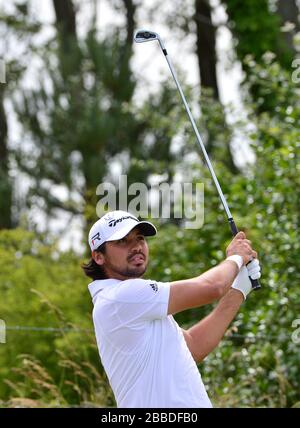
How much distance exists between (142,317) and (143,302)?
0.06 meters

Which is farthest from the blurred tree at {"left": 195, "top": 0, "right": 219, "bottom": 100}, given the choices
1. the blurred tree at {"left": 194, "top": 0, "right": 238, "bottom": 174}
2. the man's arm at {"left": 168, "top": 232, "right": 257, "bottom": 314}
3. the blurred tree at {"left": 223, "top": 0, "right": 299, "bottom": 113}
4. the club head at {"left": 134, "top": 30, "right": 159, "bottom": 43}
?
the man's arm at {"left": 168, "top": 232, "right": 257, "bottom": 314}

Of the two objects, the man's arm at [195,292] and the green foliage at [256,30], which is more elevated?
the green foliage at [256,30]

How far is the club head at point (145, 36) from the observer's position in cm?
488

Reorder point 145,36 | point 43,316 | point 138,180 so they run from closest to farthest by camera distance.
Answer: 1. point 145,36
2. point 43,316
3. point 138,180

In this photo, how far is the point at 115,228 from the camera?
403 cm

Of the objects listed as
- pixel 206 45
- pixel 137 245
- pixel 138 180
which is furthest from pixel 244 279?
pixel 206 45

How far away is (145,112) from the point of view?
432 inches

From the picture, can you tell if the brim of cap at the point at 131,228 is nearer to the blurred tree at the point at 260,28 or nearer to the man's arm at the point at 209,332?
the man's arm at the point at 209,332

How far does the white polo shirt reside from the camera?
3736 millimetres

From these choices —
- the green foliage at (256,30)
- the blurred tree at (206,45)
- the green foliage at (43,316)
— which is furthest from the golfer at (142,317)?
the blurred tree at (206,45)

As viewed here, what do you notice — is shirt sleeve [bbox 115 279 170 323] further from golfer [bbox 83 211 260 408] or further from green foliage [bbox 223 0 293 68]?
green foliage [bbox 223 0 293 68]

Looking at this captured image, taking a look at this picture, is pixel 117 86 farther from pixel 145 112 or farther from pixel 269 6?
pixel 145 112

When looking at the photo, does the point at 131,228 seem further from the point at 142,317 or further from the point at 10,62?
the point at 10,62
